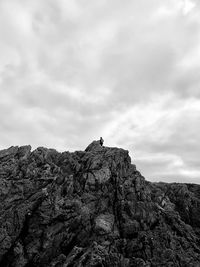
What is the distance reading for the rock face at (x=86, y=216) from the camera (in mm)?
83312

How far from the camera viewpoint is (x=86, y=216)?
90438 mm

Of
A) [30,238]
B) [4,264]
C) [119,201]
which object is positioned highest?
[119,201]

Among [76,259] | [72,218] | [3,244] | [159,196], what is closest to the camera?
[76,259]

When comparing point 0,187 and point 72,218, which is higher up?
point 0,187

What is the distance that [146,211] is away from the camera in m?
96.4

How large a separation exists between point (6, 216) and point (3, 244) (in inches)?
323

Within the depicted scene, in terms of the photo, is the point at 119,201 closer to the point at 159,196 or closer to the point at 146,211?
the point at 146,211

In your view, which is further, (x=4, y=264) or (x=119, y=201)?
(x=119, y=201)

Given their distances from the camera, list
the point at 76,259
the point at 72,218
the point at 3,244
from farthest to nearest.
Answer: the point at 72,218
the point at 3,244
the point at 76,259

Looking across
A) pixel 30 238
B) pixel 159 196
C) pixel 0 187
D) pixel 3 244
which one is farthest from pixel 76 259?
pixel 159 196

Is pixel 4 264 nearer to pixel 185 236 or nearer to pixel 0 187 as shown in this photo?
pixel 0 187

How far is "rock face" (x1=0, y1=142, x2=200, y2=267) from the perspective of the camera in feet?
273

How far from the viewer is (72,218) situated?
294ft

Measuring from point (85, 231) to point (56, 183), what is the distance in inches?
738
